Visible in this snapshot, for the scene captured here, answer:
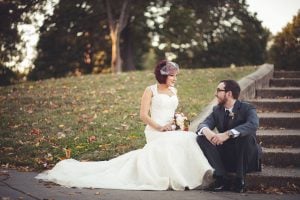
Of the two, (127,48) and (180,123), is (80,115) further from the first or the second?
(127,48)

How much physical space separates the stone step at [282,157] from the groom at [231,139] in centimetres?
63

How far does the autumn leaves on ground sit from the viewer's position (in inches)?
319

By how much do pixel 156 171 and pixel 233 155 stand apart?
115cm

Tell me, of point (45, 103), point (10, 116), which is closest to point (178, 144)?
point (10, 116)

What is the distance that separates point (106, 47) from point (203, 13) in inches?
379

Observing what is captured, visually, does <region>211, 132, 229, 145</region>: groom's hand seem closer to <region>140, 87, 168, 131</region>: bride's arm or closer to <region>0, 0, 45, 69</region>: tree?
<region>140, 87, 168, 131</region>: bride's arm

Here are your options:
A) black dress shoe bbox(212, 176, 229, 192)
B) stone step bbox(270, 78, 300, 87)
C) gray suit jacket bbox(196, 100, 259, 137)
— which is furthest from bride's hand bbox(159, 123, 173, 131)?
stone step bbox(270, 78, 300, 87)

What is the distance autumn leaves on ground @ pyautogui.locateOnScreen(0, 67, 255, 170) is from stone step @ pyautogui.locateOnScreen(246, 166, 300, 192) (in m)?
2.53

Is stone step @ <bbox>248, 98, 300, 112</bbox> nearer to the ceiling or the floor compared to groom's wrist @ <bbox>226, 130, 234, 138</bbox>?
nearer to the ceiling

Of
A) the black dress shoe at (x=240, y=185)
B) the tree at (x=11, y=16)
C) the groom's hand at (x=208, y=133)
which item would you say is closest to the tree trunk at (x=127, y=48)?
the tree at (x=11, y=16)

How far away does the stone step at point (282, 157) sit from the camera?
675 cm

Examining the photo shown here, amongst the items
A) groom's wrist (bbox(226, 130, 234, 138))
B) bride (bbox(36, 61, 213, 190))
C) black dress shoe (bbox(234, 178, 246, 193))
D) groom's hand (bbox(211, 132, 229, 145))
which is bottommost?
black dress shoe (bbox(234, 178, 246, 193))

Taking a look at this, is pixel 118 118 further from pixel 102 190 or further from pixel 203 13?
pixel 203 13

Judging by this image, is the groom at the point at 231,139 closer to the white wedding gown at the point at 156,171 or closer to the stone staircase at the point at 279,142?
the white wedding gown at the point at 156,171
